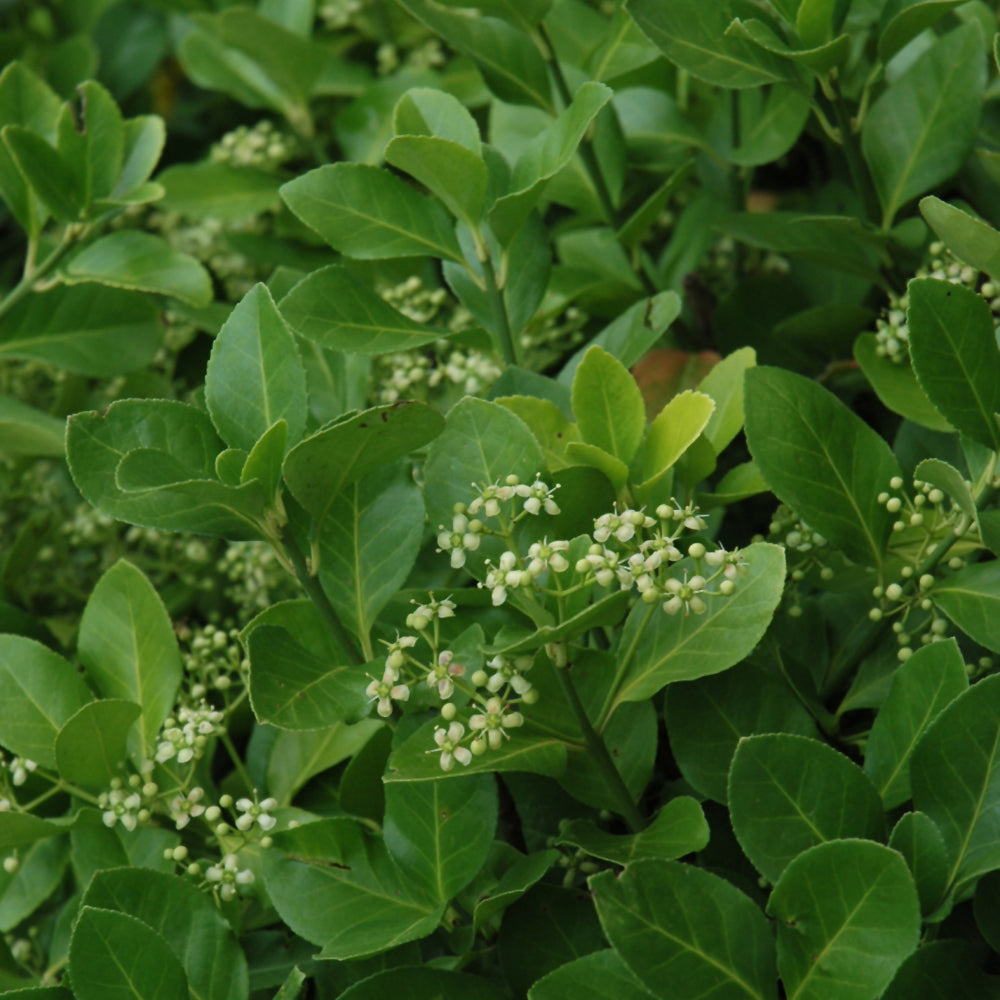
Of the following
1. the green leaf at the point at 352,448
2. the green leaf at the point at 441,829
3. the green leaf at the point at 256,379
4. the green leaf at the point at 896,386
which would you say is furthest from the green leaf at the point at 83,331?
the green leaf at the point at 896,386

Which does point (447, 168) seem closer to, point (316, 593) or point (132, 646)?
point (316, 593)

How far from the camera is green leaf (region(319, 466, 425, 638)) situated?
1061mm

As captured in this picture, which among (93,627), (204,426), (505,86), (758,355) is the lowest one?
(93,627)

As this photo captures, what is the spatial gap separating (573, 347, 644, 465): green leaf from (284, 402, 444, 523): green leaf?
0.14m

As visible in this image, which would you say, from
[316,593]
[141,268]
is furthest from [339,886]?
[141,268]

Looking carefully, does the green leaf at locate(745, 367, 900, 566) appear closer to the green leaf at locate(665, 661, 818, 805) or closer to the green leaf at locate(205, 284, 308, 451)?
the green leaf at locate(665, 661, 818, 805)

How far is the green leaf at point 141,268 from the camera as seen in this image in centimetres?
148

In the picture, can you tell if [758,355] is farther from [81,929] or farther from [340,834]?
[81,929]

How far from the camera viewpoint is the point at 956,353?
3.22 ft

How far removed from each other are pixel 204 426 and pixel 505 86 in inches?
23.7

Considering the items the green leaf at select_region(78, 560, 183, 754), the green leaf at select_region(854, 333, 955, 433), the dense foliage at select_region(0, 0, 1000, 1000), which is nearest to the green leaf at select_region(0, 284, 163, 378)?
the dense foliage at select_region(0, 0, 1000, 1000)

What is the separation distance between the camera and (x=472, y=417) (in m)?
1.01

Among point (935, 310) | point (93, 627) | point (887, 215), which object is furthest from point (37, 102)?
point (935, 310)

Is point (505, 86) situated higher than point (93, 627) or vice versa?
point (505, 86)
